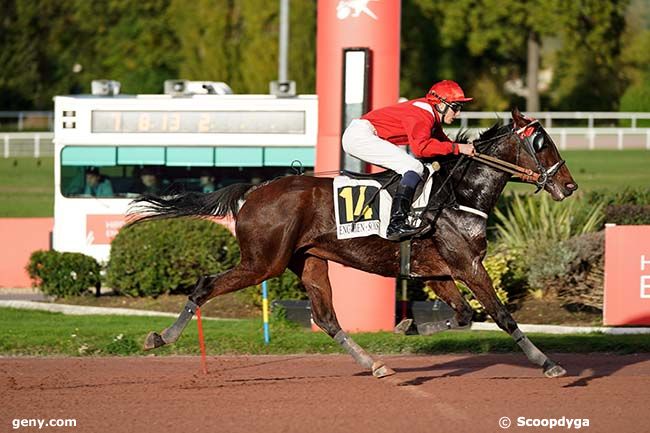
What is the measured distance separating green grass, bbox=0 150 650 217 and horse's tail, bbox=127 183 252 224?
1536cm

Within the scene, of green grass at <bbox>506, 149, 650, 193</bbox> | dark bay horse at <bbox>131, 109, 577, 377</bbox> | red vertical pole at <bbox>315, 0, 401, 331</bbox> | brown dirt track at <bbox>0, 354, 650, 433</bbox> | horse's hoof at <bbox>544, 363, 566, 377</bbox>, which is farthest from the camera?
green grass at <bbox>506, 149, 650, 193</bbox>

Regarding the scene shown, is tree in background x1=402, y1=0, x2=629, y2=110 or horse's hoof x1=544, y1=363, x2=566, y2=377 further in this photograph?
tree in background x1=402, y1=0, x2=629, y2=110

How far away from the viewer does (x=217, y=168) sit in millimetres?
19281

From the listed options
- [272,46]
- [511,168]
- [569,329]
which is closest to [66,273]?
[569,329]

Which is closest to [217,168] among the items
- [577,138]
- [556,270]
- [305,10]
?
[556,270]

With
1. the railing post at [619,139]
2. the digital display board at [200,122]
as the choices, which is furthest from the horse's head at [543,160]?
the railing post at [619,139]

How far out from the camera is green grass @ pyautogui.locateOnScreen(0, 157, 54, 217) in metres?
27.3

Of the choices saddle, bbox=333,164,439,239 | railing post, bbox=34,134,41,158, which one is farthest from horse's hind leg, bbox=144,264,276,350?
railing post, bbox=34,134,41,158

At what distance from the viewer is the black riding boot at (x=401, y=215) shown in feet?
30.8

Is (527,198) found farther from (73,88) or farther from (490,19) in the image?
(73,88)

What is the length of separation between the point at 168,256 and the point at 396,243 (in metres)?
7.97

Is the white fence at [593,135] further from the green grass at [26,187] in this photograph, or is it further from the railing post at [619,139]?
the green grass at [26,187]

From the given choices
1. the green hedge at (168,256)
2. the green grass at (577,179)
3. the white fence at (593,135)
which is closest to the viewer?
the green hedge at (168,256)

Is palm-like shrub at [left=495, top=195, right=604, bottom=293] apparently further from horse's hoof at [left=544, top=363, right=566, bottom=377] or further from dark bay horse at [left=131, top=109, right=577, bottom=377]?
horse's hoof at [left=544, top=363, right=566, bottom=377]
